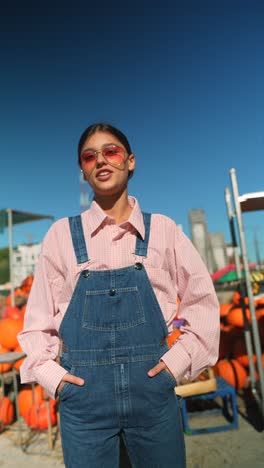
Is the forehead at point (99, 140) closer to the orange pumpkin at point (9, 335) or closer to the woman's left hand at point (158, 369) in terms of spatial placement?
the woman's left hand at point (158, 369)

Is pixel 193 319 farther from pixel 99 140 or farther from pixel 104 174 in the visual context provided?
pixel 99 140

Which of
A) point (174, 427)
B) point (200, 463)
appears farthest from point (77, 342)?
point (200, 463)

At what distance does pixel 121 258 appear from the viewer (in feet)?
4.73

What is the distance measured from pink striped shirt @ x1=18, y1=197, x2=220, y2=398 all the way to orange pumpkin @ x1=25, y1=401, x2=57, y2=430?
3095 mm

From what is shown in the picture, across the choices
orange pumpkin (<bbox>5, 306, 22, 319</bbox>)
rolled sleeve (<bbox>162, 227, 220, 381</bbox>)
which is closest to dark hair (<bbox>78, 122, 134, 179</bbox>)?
rolled sleeve (<bbox>162, 227, 220, 381</bbox>)

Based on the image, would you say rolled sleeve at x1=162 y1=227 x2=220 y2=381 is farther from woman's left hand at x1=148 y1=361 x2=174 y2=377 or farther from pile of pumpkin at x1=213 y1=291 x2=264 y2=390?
pile of pumpkin at x1=213 y1=291 x2=264 y2=390

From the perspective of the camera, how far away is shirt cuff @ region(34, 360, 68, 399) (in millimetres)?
1285

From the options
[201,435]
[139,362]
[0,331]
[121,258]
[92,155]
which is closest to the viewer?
[139,362]

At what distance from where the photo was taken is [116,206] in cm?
162

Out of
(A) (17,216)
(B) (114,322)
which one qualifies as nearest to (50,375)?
(B) (114,322)

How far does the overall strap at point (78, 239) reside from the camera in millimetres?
1429

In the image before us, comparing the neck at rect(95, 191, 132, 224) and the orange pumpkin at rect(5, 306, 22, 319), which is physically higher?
the neck at rect(95, 191, 132, 224)

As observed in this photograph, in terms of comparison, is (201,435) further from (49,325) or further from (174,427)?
(49,325)

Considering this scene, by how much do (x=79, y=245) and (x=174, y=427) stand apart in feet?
2.77
